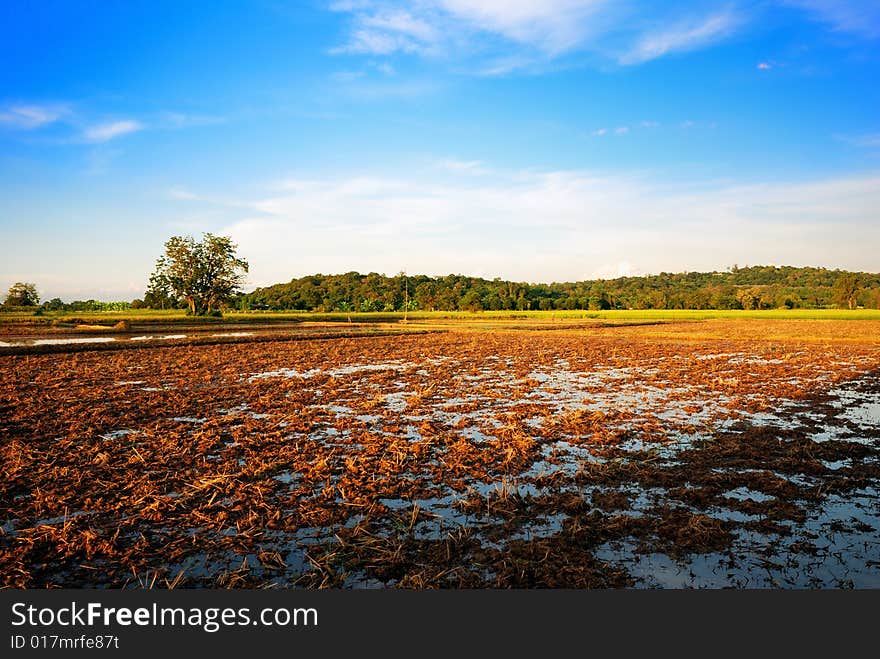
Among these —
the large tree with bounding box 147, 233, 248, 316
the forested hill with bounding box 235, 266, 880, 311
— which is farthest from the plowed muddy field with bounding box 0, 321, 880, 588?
the forested hill with bounding box 235, 266, 880, 311

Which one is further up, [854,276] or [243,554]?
[854,276]

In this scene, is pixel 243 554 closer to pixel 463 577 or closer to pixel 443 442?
pixel 463 577

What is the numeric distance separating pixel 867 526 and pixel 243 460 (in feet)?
26.5

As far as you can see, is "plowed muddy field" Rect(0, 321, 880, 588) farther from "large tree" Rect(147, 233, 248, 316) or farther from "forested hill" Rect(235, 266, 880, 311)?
"forested hill" Rect(235, 266, 880, 311)

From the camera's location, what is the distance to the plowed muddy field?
4.48 metres

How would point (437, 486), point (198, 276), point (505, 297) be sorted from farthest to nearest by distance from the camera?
point (505, 297), point (198, 276), point (437, 486)

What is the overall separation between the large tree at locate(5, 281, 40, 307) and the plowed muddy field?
99.7 metres

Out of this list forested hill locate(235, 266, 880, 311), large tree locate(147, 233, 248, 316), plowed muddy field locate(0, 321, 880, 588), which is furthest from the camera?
forested hill locate(235, 266, 880, 311)

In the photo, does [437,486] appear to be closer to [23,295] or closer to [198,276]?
[198,276]

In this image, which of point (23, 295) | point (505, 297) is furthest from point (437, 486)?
point (505, 297)

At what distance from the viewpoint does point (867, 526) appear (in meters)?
5.37

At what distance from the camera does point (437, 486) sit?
6727 millimetres

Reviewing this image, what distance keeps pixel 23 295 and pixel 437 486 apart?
11618 centimetres

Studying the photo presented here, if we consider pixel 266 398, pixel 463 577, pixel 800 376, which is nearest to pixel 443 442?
pixel 463 577
